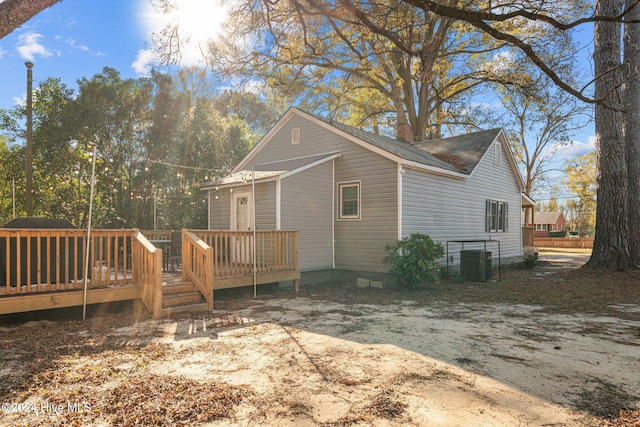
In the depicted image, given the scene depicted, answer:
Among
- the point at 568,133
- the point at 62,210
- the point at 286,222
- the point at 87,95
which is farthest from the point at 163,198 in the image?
the point at 568,133

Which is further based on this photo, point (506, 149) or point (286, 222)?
point (506, 149)

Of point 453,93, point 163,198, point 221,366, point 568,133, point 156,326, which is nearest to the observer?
point 221,366

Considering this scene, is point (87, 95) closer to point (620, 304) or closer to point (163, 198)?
point (163, 198)

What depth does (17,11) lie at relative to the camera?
12.3 feet

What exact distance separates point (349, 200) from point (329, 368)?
7.21 m

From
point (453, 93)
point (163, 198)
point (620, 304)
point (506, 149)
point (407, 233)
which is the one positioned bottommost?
point (620, 304)

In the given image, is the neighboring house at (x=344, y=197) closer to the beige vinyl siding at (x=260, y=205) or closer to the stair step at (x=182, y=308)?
the beige vinyl siding at (x=260, y=205)

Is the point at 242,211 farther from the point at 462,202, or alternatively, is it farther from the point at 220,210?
the point at 462,202

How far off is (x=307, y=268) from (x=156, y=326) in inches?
193

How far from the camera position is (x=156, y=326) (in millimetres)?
5625

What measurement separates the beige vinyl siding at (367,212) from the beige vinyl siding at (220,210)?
127 inches

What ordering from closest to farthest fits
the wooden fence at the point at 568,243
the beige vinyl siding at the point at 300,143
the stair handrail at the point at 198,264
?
the stair handrail at the point at 198,264
the beige vinyl siding at the point at 300,143
the wooden fence at the point at 568,243

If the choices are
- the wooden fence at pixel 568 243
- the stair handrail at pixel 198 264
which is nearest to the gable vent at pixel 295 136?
the stair handrail at pixel 198 264

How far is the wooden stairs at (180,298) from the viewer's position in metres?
6.48
